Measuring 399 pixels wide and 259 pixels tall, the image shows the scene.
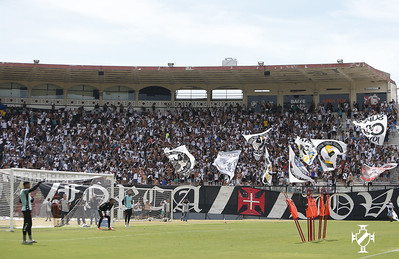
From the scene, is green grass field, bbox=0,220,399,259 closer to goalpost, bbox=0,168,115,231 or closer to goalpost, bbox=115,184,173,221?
goalpost, bbox=0,168,115,231

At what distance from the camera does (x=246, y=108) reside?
56.9 meters

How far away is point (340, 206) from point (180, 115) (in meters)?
22.2

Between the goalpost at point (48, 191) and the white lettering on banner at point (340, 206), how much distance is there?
54.8ft

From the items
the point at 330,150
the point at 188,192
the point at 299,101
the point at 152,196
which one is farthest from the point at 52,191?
the point at 299,101

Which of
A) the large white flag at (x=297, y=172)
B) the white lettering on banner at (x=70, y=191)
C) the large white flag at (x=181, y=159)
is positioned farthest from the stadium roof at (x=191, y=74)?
the white lettering on banner at (x=70, y=191)

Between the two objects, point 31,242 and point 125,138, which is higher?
point 125,138

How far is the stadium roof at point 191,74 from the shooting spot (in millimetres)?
51906

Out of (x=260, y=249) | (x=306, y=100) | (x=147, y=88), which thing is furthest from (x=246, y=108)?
(x=260, y=249)

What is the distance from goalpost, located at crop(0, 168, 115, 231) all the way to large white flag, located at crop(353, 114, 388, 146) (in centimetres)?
2008

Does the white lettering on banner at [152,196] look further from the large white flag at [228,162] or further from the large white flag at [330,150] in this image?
the large white flag at [330,150]

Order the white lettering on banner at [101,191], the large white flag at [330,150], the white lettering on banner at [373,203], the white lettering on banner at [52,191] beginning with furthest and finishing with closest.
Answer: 1. the large white flag at [330,150]
2. the white lettering on banner at [373,203]
3. the white lettering on banner at [101,191]
4. the white lettering on banner at [52,191]

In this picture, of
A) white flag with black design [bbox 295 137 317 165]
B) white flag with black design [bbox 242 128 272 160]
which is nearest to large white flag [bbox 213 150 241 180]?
white flag with black design [bbox 242 128 272 160]

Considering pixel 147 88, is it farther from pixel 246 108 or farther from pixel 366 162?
pixel 366 162

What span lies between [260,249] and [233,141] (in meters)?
33.6
